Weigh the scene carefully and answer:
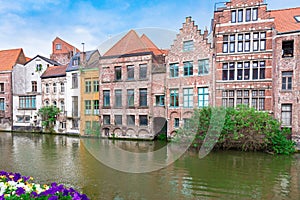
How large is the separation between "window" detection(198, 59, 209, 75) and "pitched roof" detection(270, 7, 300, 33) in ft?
16.3

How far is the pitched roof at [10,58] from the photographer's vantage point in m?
23.3

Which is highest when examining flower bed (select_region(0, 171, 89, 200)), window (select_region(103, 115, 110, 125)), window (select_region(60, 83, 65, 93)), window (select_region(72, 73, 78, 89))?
window (select_region(72, 73, 78, 89))

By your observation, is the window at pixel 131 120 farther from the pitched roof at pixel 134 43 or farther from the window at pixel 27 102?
the window at pixel 27 102

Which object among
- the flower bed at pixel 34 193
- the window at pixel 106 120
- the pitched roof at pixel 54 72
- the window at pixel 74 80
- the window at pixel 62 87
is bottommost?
the window at pixel 106 120

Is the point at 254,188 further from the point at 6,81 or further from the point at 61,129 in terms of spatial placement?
the point at 6,81

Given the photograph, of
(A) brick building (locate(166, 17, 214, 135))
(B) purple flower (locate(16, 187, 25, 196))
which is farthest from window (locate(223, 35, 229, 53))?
(B) purple flower (locate(16, 187, 25, 196))

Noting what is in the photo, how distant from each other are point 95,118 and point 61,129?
4829mm

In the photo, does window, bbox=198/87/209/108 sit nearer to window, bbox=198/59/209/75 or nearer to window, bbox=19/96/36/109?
window, bbox=198/59/209/75

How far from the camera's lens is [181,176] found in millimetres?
8281

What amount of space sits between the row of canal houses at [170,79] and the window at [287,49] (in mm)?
55

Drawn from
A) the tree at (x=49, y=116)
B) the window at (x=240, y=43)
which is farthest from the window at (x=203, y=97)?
the tree at (x=49, y=116)

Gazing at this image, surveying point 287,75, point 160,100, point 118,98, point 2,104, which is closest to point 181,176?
point 160,100

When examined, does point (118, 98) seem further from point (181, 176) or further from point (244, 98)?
point (181, 176)

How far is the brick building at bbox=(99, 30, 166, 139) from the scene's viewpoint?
1686 centimetres
